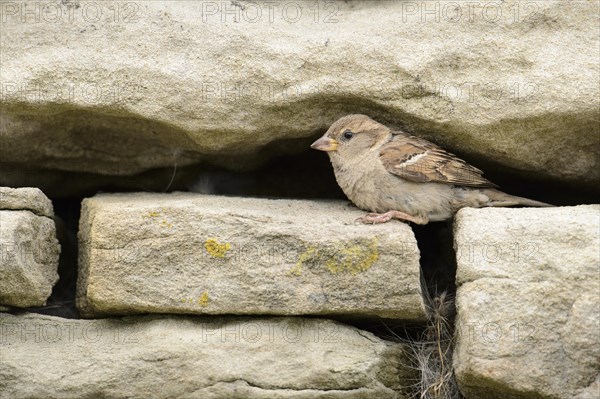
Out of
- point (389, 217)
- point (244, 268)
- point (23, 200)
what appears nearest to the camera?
point (244, 268)

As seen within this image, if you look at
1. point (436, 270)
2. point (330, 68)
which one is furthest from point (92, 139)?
point (436, 270)

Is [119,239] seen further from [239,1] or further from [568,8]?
[568,8]

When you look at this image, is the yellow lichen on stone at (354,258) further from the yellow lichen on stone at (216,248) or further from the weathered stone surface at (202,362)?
the yellow lichen on stone at (216,248)

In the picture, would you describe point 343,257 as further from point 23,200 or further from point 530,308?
point 23,200

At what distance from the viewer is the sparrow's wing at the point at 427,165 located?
5523 millimetres

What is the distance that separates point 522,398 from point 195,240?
79.0 inches

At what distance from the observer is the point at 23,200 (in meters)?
4.98

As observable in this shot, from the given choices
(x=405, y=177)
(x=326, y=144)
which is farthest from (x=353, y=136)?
(x=405, y=177)

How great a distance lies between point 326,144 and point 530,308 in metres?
1.82

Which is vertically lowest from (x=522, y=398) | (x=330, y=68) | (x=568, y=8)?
(x=522, y=398)

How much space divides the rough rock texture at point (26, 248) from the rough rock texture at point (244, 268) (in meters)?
0.32

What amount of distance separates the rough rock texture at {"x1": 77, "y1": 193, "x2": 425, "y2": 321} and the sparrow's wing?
0.78 m

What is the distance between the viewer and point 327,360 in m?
4.75

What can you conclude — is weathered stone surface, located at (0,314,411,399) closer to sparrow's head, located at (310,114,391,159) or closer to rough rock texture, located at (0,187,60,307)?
rough rock texture, located at (0,187,60,307)
